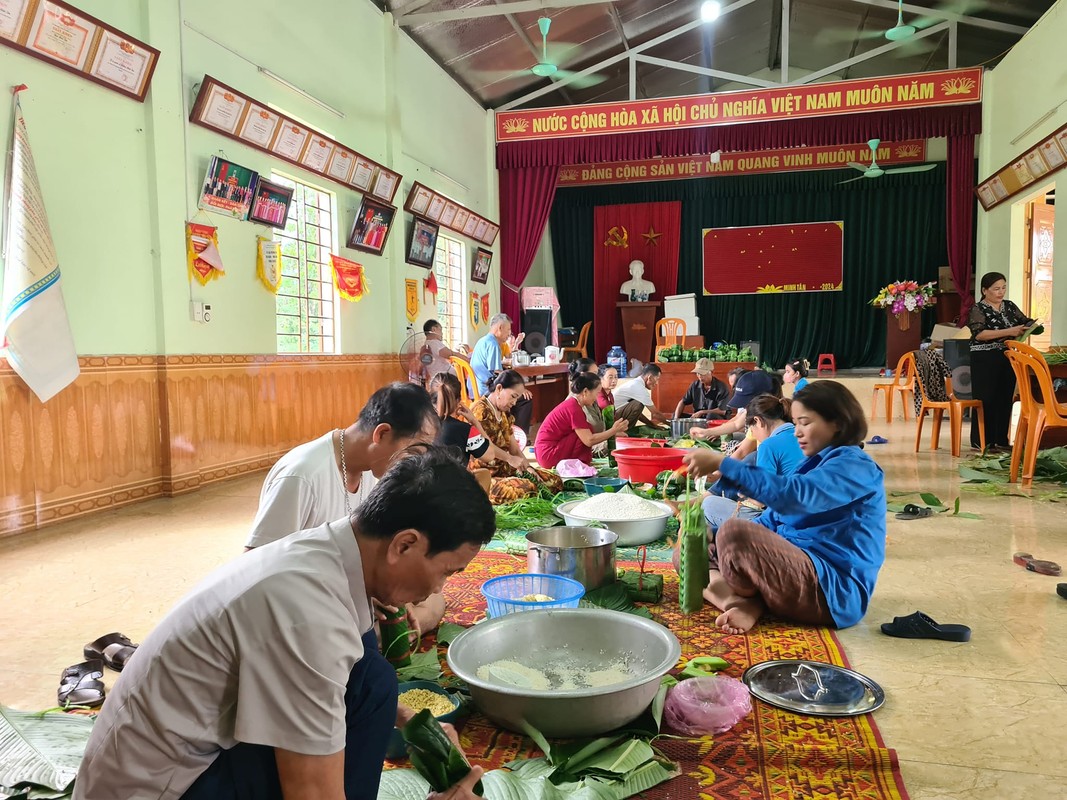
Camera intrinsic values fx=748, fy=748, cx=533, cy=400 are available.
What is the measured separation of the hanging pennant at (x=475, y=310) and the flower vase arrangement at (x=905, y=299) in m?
5.49

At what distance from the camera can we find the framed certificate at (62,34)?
12.7ft

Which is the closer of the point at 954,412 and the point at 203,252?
the point at 203,252

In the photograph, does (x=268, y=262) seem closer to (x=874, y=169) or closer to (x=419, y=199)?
(x=419, y=199)

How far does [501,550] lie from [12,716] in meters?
2.19

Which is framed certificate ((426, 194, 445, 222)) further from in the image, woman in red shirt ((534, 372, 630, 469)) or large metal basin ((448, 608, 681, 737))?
large metal basin ((448, 608, 681, 737))

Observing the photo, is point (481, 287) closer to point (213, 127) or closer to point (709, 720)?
point (213, 127)

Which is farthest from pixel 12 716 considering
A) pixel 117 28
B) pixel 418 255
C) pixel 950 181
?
pixel 950 181

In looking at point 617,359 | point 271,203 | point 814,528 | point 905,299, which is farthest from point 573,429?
point 617,359

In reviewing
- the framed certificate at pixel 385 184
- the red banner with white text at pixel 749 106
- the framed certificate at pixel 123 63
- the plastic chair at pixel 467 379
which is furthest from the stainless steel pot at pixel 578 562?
the red banner with white text at pixel 749 106

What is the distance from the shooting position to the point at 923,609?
9.07 feet

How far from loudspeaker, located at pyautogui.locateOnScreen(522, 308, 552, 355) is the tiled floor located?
6.41 m

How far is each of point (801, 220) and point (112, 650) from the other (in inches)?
535

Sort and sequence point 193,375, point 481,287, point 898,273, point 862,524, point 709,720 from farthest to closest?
point 898,273, point 481,287, point 193,375, point 862,524, point 709,720

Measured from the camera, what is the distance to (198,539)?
12.5ft
